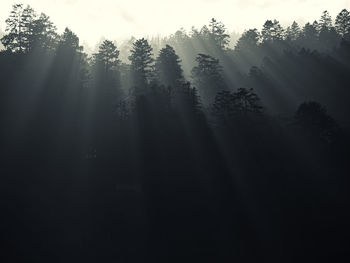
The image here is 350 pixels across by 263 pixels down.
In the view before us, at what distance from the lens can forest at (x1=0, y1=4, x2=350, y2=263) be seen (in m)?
41.9

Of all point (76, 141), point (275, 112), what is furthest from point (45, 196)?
point (275, 112)

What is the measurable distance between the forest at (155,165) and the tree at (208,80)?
0.41m

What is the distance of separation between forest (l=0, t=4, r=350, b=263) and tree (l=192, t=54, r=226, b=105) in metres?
0.41

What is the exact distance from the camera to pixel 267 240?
43.9 meters

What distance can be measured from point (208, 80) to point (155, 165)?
30.8 m

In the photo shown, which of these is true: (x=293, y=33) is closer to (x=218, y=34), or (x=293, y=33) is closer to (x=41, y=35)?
(x=218, y=34)

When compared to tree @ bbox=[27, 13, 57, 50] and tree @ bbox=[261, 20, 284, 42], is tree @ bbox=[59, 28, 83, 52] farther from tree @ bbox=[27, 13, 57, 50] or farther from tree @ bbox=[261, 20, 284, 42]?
tree @ bbox=[261, 20, 284, 42]

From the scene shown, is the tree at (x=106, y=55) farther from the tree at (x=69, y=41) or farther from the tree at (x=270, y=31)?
the tree at (x=270, y=31)

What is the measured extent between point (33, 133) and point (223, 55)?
199 ft

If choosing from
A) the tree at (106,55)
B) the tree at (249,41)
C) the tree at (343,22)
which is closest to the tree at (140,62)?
the tree at (106,55)

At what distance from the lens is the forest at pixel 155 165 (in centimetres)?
4194

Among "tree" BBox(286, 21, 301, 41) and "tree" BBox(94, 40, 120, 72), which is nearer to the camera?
"tree" BBox(94, 40, 120, 72)

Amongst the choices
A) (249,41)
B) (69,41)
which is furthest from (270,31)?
(69,41)

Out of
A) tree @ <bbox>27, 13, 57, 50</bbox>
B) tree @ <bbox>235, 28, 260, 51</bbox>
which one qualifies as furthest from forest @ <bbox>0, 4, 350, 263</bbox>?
tree @ <bbox>235, 28, 260, 51</bbox>
